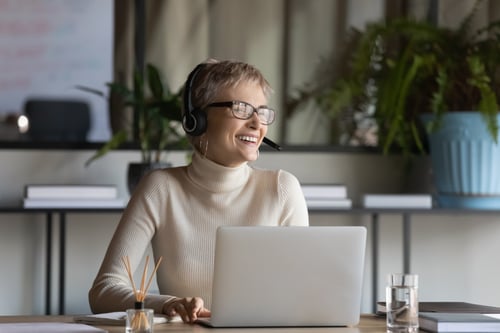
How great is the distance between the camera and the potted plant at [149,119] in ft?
12.0

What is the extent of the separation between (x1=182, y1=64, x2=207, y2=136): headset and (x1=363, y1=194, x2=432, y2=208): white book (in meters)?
1.41

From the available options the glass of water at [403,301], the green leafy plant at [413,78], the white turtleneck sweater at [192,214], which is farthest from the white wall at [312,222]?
the glass of water at [403,301]

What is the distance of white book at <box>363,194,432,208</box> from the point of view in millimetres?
3785

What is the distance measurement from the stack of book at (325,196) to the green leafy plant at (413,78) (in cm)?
28

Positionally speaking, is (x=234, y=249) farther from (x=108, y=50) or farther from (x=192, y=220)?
(x=108, y=50)

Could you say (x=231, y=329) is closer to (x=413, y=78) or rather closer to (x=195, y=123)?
(x=195, y=123)

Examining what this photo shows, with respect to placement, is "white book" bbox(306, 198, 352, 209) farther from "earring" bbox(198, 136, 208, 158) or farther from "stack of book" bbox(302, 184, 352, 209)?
"earring" bbox(198, 136, 208, 158)

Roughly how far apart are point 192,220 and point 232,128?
0.25m

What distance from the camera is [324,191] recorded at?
12.2 ft

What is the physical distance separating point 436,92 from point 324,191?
23.2 inches

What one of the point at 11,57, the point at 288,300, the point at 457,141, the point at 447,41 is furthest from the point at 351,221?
the point at 288,300

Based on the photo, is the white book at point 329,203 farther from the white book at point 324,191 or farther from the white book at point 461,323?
the white book at point 461,323

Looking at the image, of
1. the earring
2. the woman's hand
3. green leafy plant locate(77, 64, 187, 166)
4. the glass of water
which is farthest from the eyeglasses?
green leafy plant locate(77, 64, 187, 166)

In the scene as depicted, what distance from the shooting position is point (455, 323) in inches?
73.1
